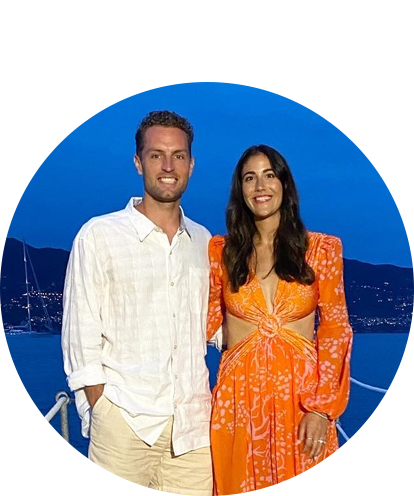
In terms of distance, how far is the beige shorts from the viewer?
1664mm

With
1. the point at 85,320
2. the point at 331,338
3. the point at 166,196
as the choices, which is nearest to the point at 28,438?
the point at 85,320

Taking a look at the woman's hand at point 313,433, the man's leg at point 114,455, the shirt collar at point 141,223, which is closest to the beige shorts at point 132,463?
the man's leg at point 114,455

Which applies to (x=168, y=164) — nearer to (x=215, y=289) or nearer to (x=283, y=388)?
(x=215, y=289)

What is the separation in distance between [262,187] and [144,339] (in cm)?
53

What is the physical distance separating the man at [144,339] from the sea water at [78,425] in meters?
24.4

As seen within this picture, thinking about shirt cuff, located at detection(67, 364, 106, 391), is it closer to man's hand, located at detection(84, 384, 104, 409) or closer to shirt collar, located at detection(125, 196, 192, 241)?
man's hand, located at detection(84, 384, 104, 409)

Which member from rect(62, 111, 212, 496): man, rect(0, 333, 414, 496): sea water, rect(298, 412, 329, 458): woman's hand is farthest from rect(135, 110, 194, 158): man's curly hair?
rect(0, 333, 414, 496): sea water

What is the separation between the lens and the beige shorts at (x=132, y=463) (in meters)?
1.66

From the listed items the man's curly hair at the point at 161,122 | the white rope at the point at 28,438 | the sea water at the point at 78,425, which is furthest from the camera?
the sea water at the point at 78,425

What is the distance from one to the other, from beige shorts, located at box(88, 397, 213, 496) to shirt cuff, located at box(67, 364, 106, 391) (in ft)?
0.18

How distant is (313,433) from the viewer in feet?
5.61

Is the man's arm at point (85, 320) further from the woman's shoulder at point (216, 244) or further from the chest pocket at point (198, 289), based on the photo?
the woman's shoulder at point (216, 244)

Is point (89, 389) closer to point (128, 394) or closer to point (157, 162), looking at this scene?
point (128, 394)

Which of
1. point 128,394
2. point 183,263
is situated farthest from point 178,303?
point 128,394
